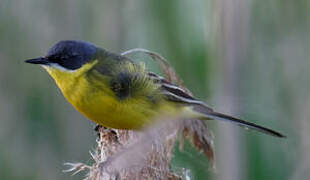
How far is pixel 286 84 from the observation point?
3762 mm

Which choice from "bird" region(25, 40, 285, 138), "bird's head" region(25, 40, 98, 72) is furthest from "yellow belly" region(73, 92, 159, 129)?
"bird's head" region(25, 40, 98, 72)

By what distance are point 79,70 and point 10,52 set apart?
0.92 meters

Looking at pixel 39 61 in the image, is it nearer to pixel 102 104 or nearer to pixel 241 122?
pixel 102 104

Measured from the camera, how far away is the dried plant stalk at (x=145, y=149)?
8.39ft

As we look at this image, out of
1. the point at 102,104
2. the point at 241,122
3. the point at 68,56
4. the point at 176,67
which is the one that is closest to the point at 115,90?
the point at 102,104

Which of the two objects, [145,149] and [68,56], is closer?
[145,149]

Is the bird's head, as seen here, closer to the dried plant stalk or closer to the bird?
the bird

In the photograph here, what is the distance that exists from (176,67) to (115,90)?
28.3 inches

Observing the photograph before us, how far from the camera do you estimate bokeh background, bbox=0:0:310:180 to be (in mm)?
3295

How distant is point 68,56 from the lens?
11.6ft

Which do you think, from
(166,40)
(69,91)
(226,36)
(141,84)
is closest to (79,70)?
(69,91)

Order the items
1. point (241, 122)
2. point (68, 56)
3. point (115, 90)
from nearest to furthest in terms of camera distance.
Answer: point (241, 122), point (115, 90), point (68, 56)

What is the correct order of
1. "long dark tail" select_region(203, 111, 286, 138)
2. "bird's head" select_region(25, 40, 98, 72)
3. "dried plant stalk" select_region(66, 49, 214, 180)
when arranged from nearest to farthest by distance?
"dried plant stalk" select_region(66, 49, 214, 180) → "long dark tail" select_region(203, 111, 286, 138) → "bird's head" select_region(25, 40, 98, 72)

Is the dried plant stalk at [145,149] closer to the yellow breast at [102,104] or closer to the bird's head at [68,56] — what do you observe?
the yellow breast at [102,104]
